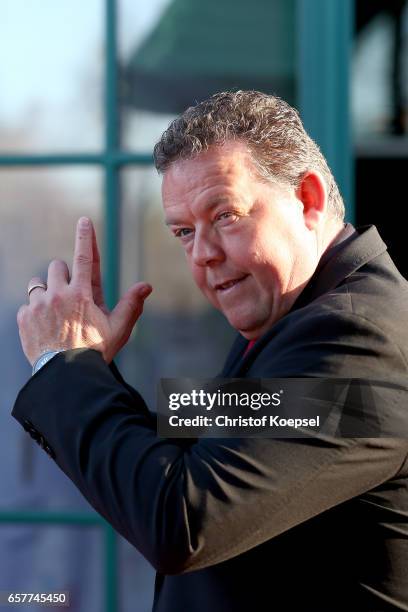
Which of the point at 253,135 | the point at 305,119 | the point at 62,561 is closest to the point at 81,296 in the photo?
the point at 253,135

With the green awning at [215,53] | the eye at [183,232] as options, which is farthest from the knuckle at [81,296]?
the green awning at [215,53]

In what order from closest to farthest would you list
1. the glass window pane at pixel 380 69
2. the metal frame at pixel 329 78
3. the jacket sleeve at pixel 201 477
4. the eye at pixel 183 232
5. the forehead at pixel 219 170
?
the jacket sleeve at pixel 201 477 < the forehead at pixel 219 170 < the eye at pixel 183 232 < the metal frame at pixel 329 78 < the glass window pane at pixel 380 69

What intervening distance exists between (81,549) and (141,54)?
1.51m

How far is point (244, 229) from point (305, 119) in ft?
4.41

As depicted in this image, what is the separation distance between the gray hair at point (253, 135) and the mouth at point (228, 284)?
0.16 meters

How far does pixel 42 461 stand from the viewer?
2.66 metres

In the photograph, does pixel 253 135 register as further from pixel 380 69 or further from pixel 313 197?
pixel 380 69

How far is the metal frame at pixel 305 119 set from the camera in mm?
2600

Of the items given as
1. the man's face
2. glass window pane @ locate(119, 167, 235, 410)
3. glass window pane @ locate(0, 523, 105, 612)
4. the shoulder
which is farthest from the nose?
glass window pane @ locate(0, 523, 105, 612)

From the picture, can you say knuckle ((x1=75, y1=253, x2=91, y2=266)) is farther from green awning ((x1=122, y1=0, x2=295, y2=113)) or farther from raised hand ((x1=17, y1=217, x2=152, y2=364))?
green awning ((x1=122, y1=0, x2=295, y2=113))

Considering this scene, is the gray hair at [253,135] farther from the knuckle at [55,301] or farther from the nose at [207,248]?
the knuckle at [55,301]

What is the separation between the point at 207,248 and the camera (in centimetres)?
137

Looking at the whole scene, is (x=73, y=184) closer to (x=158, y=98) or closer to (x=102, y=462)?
(x=158, y=98)

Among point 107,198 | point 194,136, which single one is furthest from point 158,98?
point 194,136
